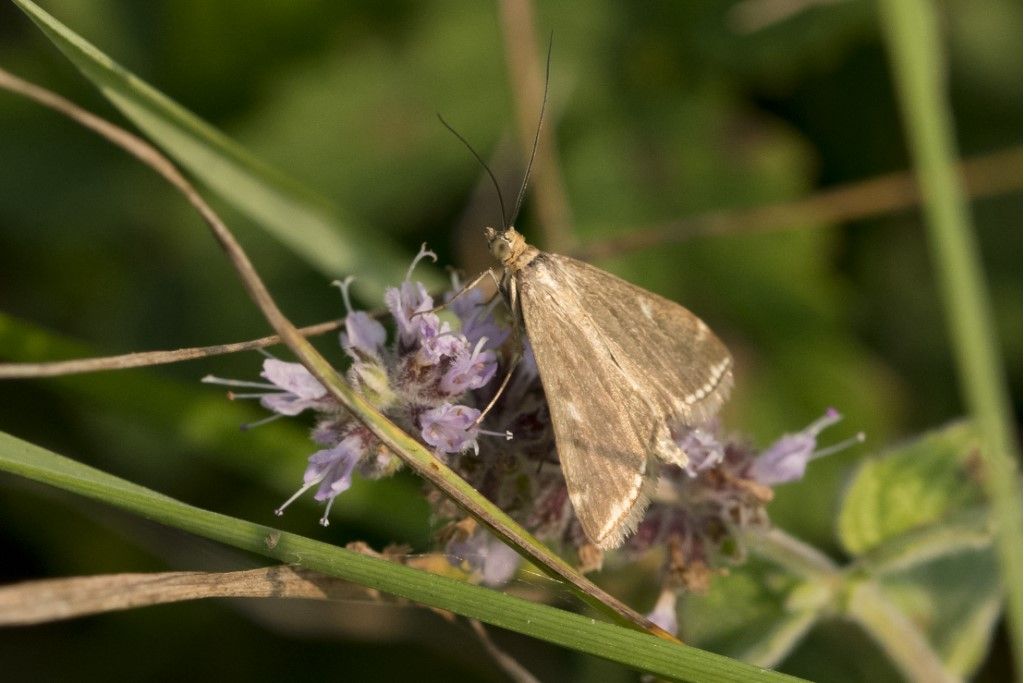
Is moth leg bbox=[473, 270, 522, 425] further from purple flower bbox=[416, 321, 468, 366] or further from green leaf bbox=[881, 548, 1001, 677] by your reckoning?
green leaf bbox=[881, 548, 1001, 677]

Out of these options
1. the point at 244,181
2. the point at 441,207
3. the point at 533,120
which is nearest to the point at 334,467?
the point at 244,181

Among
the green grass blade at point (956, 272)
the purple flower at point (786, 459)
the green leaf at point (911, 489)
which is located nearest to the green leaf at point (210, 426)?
the purple flower at point (786, 459)

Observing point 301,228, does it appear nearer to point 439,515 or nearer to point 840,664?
point 439,515

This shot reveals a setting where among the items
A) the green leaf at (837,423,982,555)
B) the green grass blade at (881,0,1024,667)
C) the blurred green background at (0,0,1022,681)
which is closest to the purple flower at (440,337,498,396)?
the green grass blade at (881,0,1024,667)

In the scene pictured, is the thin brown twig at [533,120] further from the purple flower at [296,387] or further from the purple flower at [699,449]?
the purple flower at [296,387]

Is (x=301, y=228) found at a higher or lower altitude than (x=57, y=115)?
lower

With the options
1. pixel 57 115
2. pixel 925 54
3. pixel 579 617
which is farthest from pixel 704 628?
pixel 57 115
